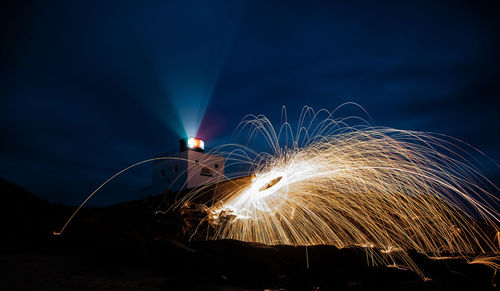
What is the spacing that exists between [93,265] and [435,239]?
48.4ft

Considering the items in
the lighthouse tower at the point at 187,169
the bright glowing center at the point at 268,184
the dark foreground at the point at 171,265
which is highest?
the lighthouse tower at the point at 187,169

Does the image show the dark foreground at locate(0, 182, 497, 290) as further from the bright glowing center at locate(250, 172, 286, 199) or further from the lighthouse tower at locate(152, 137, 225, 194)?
the lighthouse tower at locate(152, 137, 225, 194)

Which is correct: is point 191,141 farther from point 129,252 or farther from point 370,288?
point 370,288

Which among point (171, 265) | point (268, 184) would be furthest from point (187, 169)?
point (171, 265)

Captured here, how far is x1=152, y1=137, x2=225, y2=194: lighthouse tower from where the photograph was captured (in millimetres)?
31812

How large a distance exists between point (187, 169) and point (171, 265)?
2595 centimetres

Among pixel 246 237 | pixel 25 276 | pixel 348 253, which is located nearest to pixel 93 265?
pixel 25 276

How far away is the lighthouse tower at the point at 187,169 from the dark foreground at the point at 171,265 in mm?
21868

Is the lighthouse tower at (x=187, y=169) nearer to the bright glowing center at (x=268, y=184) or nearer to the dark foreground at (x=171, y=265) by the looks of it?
the bright glowing center at (x=268, y=184)

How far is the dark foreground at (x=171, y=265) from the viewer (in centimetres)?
555

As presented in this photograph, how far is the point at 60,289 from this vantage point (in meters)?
4.92

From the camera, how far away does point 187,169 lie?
105 ft

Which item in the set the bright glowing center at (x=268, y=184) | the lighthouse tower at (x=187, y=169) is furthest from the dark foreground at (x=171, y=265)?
the lighthouse tower at (x=187, y=169)

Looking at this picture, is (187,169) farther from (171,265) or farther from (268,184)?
(171,265)
